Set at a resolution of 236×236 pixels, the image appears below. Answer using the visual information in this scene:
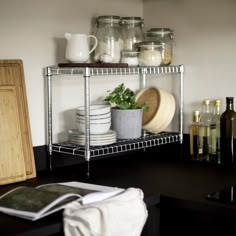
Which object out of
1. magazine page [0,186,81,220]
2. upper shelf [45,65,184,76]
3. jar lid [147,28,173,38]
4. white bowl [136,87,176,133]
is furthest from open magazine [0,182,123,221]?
jar lid [147,28,173,38]

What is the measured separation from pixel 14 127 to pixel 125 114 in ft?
1.65

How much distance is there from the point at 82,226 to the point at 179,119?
121 centimetres

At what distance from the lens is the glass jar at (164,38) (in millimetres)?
2439

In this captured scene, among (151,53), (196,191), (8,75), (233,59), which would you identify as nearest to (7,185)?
(8,75)

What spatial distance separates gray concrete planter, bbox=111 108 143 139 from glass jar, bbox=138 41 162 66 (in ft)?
0.76

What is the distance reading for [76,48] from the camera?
2119 millimetres

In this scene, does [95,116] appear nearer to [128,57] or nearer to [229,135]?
[128,57]

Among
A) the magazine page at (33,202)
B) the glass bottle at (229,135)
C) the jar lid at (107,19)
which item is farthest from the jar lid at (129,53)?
the magazine page at (33,202)

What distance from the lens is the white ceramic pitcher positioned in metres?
2.12

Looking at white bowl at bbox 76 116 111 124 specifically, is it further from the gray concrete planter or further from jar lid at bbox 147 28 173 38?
jar lid at bbox 147 28 173 38

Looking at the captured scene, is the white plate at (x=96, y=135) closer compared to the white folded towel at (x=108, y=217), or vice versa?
the white folded towel at (x=108, y=217)

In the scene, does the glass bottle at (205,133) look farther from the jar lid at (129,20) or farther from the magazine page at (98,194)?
the magazine page at (98,194)

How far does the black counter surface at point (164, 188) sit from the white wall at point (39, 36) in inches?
11.3

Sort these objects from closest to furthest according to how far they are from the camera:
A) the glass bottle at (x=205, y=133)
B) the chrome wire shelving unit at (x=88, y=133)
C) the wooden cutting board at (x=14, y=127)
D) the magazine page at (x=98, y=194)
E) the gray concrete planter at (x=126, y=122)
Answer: the magazine page at (x=98, y=194), the wooden cutting board at (x=14, y=127), the chrome wire shelving unit at (x=88, y=133), the gray concrete planter at (x=126, y=122), the glass bottle at (x=205, y=133)
